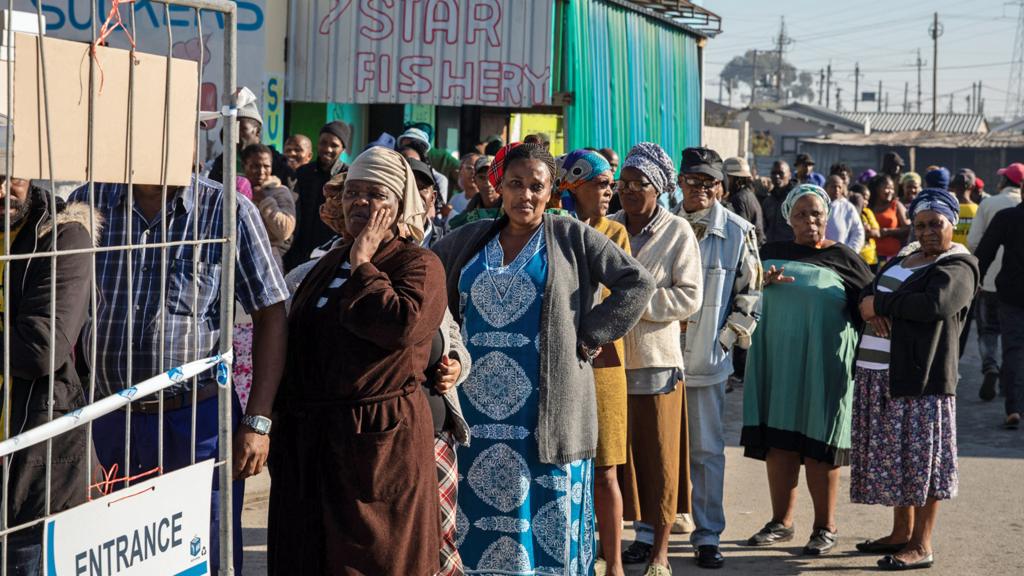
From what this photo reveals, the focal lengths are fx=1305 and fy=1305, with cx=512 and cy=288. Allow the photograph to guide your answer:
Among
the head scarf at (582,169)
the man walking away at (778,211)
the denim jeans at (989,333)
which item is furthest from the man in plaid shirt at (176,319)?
the denim jeans at (989,333)

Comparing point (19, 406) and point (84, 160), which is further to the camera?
point (19, 406)

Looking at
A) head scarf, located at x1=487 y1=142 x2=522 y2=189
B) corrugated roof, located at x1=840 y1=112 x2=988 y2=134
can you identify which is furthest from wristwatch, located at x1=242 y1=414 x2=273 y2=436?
Answer: corrugated roof, located at x1=840 y1=112 x2=988 y2=134

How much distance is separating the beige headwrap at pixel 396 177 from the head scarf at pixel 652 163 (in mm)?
1970

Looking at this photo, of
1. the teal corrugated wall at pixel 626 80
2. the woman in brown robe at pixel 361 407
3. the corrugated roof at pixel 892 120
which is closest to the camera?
the woman in brown robe at pixel 361 407

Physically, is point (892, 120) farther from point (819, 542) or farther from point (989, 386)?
point (819, 542)

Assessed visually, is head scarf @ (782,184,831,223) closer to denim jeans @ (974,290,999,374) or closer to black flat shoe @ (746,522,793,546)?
black flat shoe @ (746,522,793,546)

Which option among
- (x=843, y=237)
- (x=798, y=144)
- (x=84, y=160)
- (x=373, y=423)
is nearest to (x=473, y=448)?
(x=373, y=423)

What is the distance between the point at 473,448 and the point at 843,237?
6.85 metres

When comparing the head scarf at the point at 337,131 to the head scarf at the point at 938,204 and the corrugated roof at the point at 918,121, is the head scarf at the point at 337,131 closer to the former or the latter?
the head scarf at the point at 938,204

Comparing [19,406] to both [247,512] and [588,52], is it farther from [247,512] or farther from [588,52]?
[588,52]

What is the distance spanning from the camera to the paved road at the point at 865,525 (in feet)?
21.1

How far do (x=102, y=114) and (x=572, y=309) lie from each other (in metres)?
2.47

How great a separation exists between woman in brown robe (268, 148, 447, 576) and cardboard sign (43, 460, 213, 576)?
571mm

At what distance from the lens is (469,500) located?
5203mm
